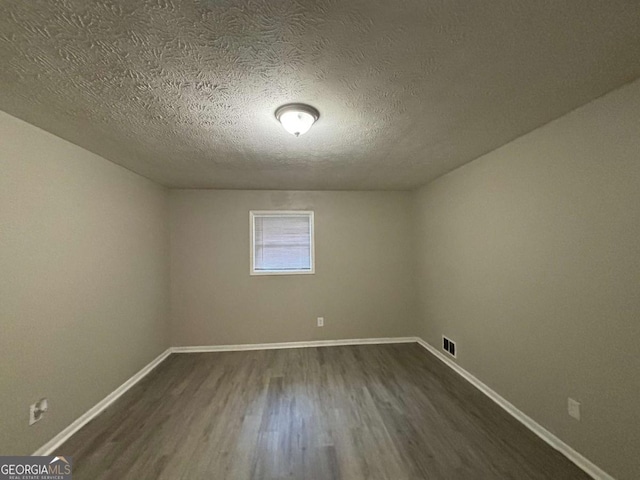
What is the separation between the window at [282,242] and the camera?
3961 millimetres

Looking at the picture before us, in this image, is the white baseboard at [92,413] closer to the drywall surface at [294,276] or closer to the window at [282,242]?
the drywall surface at [294,276]

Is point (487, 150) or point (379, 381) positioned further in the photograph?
point (379, 381)

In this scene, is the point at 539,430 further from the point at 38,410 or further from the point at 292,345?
the point at 38,410

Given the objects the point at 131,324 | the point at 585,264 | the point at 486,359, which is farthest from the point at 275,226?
the point at 585,264

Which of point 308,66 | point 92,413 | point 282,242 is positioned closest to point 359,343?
point 282,242

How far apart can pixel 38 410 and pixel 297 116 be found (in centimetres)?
267

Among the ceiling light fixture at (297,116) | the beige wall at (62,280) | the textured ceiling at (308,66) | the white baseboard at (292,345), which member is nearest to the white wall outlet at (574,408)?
the textured ceiling at (308,66)

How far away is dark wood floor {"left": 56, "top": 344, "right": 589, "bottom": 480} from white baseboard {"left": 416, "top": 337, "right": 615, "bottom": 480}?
52 millimetres

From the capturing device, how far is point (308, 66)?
123 centimetres

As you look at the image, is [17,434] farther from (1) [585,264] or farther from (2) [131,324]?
(1) [585,264]

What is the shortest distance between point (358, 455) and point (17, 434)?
7.31ft

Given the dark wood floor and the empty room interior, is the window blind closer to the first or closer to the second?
the empty room interior

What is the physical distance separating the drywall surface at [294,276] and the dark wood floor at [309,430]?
79 centimetres

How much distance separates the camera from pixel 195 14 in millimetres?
938
